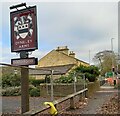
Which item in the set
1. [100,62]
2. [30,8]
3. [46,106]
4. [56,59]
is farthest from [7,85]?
[100,62]

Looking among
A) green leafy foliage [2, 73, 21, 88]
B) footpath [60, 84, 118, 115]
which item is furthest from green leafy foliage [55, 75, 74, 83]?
green leafy foliage [2, 73, 21, 88]

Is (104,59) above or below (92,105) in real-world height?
above

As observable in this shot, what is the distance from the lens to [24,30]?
24.8 feet

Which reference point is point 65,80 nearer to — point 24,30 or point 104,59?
point 24,30

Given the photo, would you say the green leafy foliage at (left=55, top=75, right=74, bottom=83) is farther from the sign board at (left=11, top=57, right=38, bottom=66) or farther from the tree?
the tree

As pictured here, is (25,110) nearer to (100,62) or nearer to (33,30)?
(33,30)

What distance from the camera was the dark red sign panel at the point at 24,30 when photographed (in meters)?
7.59

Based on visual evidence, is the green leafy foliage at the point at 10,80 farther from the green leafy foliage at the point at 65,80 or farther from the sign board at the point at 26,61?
the green leafy foliage at the point at 65,80

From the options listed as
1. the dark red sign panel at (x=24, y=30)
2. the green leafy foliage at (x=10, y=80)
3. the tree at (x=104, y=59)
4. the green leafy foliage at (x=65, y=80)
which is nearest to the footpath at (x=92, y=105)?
the green leafy foliage at (x=65, y=80)

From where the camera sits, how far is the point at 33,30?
24.9ft

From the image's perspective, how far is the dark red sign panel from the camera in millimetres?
7590

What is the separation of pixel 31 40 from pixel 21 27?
1.33 feet

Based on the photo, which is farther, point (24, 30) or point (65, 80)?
point (65, 80)

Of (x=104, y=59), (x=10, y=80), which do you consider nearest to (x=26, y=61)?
(x=10, y=80)
